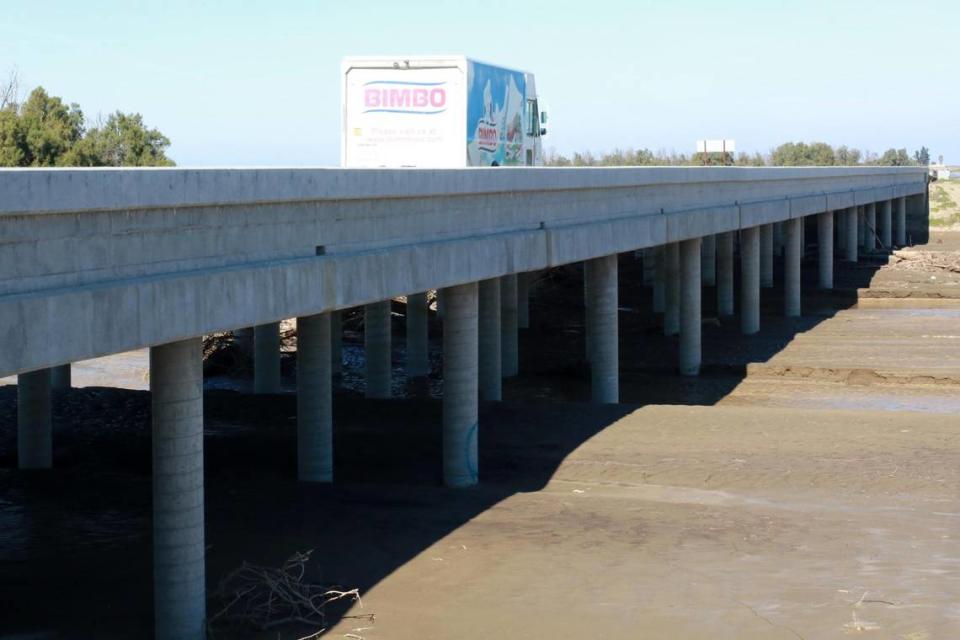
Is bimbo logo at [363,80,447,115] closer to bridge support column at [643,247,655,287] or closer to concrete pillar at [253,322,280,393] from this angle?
concrete pillar at [253,322,280,393]

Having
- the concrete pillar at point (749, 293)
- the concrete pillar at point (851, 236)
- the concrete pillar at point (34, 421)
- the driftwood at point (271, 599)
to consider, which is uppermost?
the concrete pillar at point (851, 236)

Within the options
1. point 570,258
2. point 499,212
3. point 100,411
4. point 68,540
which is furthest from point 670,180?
point 68,540

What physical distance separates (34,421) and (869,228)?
50672mm

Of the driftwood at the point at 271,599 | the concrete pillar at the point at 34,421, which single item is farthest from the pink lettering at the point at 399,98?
the driftwood at the point at 271,599

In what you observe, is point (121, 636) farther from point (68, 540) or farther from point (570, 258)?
point (570, 258)

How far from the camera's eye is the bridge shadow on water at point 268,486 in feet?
44.5

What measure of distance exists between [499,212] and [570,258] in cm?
284

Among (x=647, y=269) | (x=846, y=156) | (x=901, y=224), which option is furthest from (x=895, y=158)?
(x=647, y=269)

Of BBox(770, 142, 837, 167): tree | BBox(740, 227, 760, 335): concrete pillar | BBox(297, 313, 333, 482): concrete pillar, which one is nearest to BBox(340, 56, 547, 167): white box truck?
BBox(297, 313, 333, 482): concrete pillar

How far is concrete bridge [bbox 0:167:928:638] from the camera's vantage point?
951cm

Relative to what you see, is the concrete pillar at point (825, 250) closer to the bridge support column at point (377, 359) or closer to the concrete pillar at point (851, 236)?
the concrete pillar at point (851, 236)

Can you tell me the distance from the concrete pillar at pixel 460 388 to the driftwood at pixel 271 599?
5187 mm

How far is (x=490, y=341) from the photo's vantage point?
86.2ft

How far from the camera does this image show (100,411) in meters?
24.5
